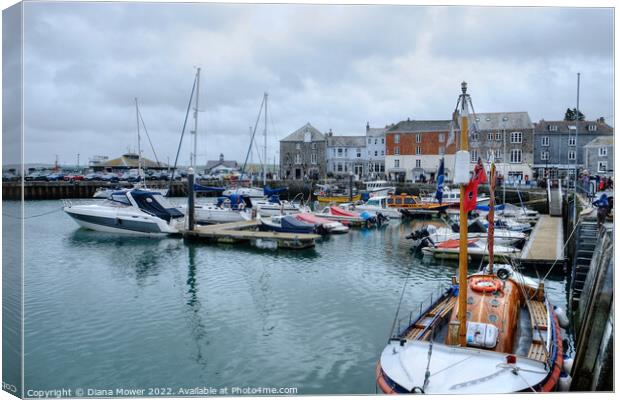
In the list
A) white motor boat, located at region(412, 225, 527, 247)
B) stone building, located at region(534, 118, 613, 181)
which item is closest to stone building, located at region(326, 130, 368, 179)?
stone building, located at region(534, 118, 613, 181)

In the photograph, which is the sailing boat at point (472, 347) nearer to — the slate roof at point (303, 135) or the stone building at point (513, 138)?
the stone building at point (513, 138)

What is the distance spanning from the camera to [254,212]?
1233 inches

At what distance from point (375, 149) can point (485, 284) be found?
57.9 m

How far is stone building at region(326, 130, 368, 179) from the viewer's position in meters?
68.2

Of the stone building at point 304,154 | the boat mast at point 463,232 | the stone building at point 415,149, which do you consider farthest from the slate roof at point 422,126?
the boat mast at point 463,232

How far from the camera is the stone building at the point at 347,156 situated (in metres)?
68.2

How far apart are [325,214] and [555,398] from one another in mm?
26593

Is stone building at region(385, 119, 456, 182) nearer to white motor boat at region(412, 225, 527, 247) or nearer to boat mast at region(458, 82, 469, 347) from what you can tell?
white motor boat at region(412, 225, 527, 247)

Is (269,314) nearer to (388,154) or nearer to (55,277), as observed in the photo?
(55,277)

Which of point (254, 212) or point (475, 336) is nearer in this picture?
point (475, 336)

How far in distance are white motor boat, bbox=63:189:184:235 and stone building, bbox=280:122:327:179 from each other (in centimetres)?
3924

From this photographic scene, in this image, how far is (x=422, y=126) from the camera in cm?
5666

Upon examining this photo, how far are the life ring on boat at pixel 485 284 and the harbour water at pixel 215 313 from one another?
93.5 inches

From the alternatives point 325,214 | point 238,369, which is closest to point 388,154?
point 325,214
